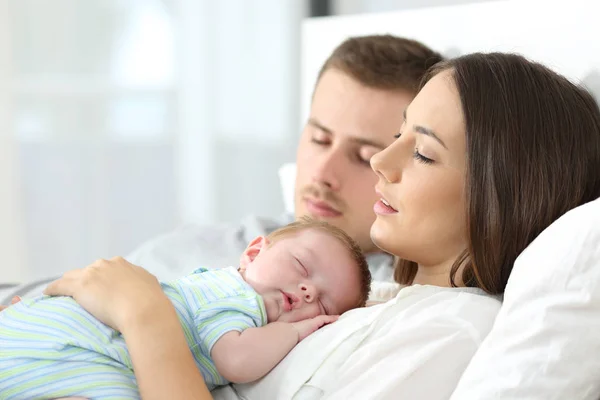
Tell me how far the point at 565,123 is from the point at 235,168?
8.51 ft

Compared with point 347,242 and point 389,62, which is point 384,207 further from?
point 389,62

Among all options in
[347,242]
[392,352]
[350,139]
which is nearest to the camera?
[392,352]

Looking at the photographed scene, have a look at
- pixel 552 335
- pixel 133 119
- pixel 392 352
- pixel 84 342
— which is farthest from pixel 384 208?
pixel 133 119

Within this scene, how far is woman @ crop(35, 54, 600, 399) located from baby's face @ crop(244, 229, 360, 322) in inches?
3.8

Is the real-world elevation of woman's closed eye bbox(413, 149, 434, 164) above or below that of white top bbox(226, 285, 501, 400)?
above

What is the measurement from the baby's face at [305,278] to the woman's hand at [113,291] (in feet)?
0.62

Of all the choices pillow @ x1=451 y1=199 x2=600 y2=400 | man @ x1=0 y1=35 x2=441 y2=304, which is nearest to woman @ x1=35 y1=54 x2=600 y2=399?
pillow @ x1=451 y1=199 x2=600 y2=400

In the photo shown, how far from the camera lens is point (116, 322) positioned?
1328 mm

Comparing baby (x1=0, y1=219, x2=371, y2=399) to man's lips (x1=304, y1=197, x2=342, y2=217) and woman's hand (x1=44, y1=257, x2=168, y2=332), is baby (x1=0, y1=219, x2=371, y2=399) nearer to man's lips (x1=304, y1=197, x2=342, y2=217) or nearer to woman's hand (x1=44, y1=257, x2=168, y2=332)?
woman's hand (x1=44, y1=257, x2=168, y2=332)

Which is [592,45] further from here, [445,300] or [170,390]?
[170,390]

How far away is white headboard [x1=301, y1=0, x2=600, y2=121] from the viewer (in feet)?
5.70

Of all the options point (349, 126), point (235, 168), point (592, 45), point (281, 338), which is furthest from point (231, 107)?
point (281, 338)

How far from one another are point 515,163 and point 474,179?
0.07 metres

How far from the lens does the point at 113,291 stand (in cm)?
137
